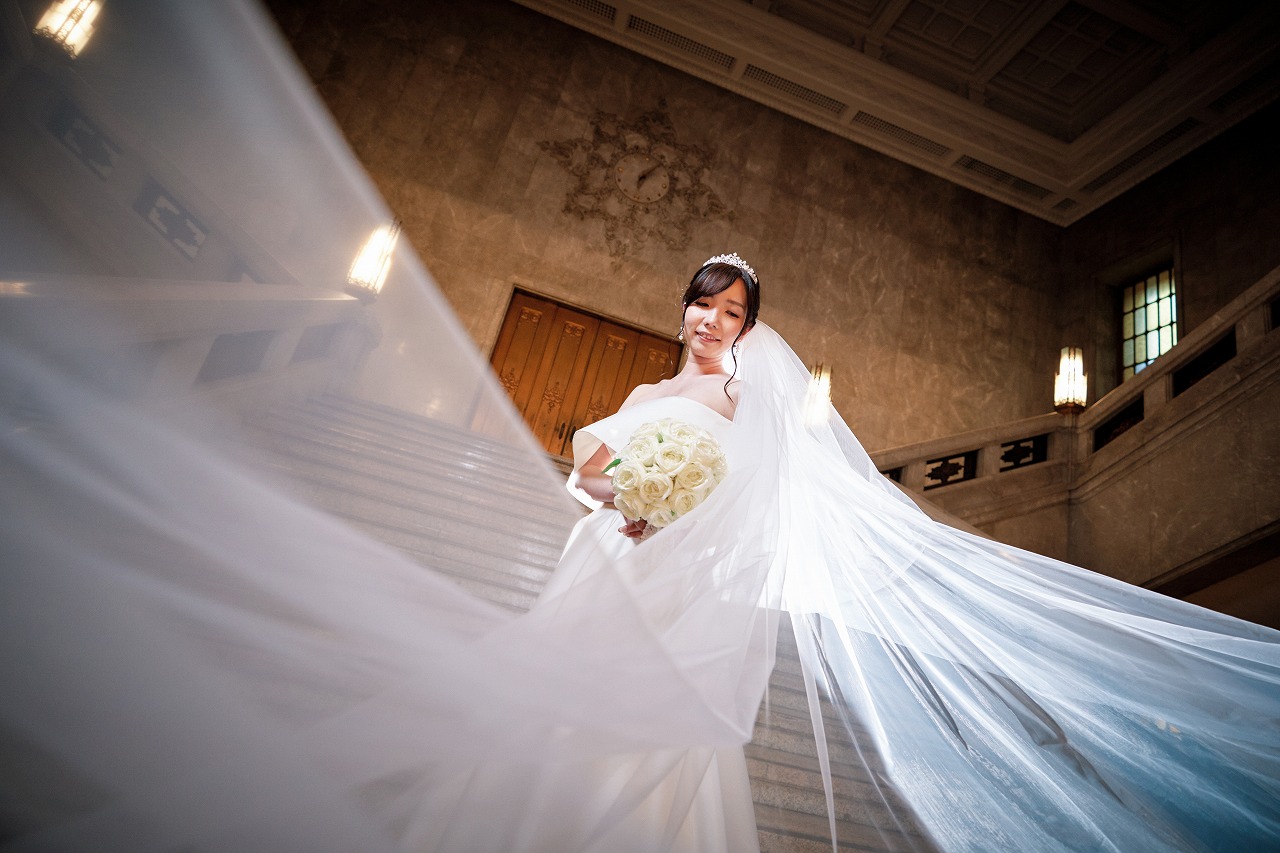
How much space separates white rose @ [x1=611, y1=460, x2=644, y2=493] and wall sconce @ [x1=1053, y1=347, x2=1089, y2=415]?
6.69 m

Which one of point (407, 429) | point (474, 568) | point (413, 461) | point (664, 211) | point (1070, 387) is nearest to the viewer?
point (474, 568)

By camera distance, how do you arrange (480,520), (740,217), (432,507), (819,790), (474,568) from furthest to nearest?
(740,217) < (480,520) < (432,507) < (474,568) < (819,790)

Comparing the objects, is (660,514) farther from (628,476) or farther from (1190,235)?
(1190,235)

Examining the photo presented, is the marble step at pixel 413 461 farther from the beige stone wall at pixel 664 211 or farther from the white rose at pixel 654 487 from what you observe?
the beige stone wall at pixel 664 211

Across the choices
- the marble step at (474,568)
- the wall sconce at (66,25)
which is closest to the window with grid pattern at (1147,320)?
the marble step at (474,568)

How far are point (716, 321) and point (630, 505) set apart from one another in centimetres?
77

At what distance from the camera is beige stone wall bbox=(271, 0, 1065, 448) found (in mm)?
8727

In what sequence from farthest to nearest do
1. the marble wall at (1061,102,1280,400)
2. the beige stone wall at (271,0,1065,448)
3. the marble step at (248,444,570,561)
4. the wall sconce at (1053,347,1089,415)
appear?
the beige stone wall at (271,0,1065,448)
the marble wall at (1061,102,1280,400)
the wall sconce at (1053,347,1089,415)
the marble step at (248,444,570,561)

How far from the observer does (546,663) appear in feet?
3.06

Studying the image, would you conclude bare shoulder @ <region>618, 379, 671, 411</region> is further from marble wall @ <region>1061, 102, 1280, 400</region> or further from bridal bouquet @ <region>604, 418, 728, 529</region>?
marble wall @ <region>1061, 102, 1280, 400</region>

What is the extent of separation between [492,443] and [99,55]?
6053 mm

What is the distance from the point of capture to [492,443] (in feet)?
18.8

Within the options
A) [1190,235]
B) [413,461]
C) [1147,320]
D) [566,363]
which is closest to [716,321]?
[413,461]

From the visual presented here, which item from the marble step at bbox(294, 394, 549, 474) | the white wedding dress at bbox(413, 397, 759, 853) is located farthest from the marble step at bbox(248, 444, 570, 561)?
the white wedding dress at bbox(413, 397, 759, 853)
